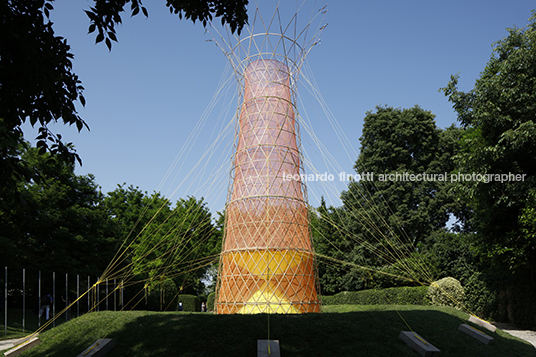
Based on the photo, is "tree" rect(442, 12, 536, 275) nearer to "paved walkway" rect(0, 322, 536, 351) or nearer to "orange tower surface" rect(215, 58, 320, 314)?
"paved walkway" rect(0, 322, 536, 351)

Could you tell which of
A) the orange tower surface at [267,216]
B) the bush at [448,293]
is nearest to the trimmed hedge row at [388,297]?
the bush at [448,293]

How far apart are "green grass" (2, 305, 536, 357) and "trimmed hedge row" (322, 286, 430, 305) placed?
11405 mm

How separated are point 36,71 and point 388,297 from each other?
22.9 m

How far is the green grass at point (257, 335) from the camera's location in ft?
27.8

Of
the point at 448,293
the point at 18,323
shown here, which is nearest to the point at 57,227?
the point at 18,323

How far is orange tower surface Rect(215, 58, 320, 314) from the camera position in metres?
14.8

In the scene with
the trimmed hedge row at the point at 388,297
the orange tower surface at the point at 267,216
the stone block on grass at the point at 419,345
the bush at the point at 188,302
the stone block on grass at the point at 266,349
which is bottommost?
the bush at the point at 188,302

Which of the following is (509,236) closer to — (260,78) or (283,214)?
(283,214)

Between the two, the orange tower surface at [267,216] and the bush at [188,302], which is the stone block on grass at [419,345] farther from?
the bush at [188,302]

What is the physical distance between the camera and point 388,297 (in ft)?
79.9

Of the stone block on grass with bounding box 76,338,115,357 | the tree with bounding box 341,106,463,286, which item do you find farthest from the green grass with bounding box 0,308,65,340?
the tree with bounding box 341,106,463,286

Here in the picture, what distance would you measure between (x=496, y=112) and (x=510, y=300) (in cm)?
962

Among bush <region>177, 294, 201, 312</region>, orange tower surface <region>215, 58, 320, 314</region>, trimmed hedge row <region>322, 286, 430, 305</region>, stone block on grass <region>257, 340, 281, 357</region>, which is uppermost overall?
orange tower surface <region>215, 58, 320, 314</region>

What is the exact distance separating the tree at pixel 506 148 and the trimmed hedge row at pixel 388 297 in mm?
6135
